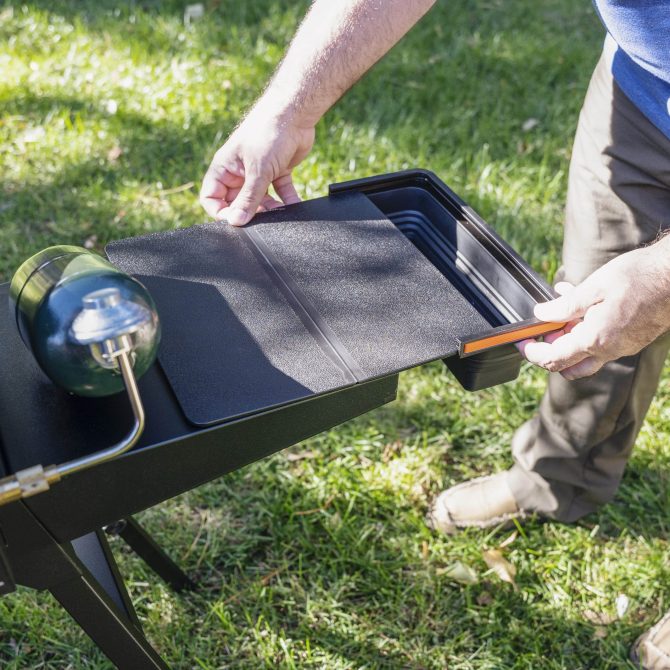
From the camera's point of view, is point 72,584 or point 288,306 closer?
point 72,584

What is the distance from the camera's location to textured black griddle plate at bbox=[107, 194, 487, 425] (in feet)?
4.00

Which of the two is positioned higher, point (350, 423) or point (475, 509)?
point (350, 423)

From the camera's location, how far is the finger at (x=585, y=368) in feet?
4.83

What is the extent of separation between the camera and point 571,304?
4.41ft

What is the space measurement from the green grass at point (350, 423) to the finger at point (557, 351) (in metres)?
0.91

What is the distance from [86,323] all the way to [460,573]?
1444 mm

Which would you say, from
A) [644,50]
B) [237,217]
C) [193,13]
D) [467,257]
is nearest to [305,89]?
[237,217]

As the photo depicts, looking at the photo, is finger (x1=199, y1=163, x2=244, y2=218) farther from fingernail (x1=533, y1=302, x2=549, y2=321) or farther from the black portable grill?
fingernail (x1=533, y1=302, x2=549, y2=321)

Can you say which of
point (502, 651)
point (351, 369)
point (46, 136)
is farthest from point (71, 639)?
point (46, 136)

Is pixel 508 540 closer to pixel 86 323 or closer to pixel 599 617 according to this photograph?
pixel 599 617

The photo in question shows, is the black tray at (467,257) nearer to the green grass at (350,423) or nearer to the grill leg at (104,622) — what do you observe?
the grill leg at (104,622)

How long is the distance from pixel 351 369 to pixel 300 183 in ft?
6.96

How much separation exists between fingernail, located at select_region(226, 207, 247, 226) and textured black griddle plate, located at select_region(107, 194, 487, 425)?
0.06 ft

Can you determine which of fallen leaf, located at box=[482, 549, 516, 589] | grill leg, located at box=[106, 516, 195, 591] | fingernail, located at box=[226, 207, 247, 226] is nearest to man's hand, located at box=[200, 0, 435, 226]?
fingernail, located at box=[226, 207, 247, 226]
